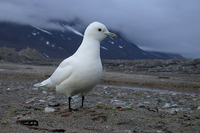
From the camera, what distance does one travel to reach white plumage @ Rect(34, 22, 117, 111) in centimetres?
592

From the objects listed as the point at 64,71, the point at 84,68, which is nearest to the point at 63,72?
the point at 64,71

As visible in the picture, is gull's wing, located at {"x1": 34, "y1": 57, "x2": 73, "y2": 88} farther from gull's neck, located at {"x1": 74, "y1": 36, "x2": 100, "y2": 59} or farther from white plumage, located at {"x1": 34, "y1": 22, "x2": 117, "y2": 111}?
gull's neck, located at {"x1": 74, "y1": 36, "x2": 100, "y2": 59}

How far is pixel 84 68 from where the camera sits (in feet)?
19.4

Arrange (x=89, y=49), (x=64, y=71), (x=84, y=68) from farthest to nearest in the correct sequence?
(x=64, y=71), (x=89, y=49), (x=84, y=68)

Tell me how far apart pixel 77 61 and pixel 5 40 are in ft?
624

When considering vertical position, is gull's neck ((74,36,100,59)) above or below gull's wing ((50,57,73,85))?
above

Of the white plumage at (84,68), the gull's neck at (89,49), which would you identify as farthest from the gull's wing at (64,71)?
the gull's neck at (89,49)

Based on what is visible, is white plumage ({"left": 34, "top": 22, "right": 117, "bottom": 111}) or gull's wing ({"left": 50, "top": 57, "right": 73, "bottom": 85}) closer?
white plumage ({"left": 34, "top": 22, "right": 117, "bottom": 111})

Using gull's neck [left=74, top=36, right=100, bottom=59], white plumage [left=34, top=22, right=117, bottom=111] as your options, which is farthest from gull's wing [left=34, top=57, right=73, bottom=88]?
gull's neck [left=74, top=36, right=100, bottom=59]

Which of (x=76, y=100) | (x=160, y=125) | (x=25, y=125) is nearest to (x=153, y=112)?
(x=160, y=125)

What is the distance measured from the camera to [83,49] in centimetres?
627

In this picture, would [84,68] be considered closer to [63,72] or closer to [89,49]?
[89,49]

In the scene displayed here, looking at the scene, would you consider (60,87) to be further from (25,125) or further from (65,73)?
(25,125)

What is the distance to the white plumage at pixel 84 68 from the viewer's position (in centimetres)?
592
